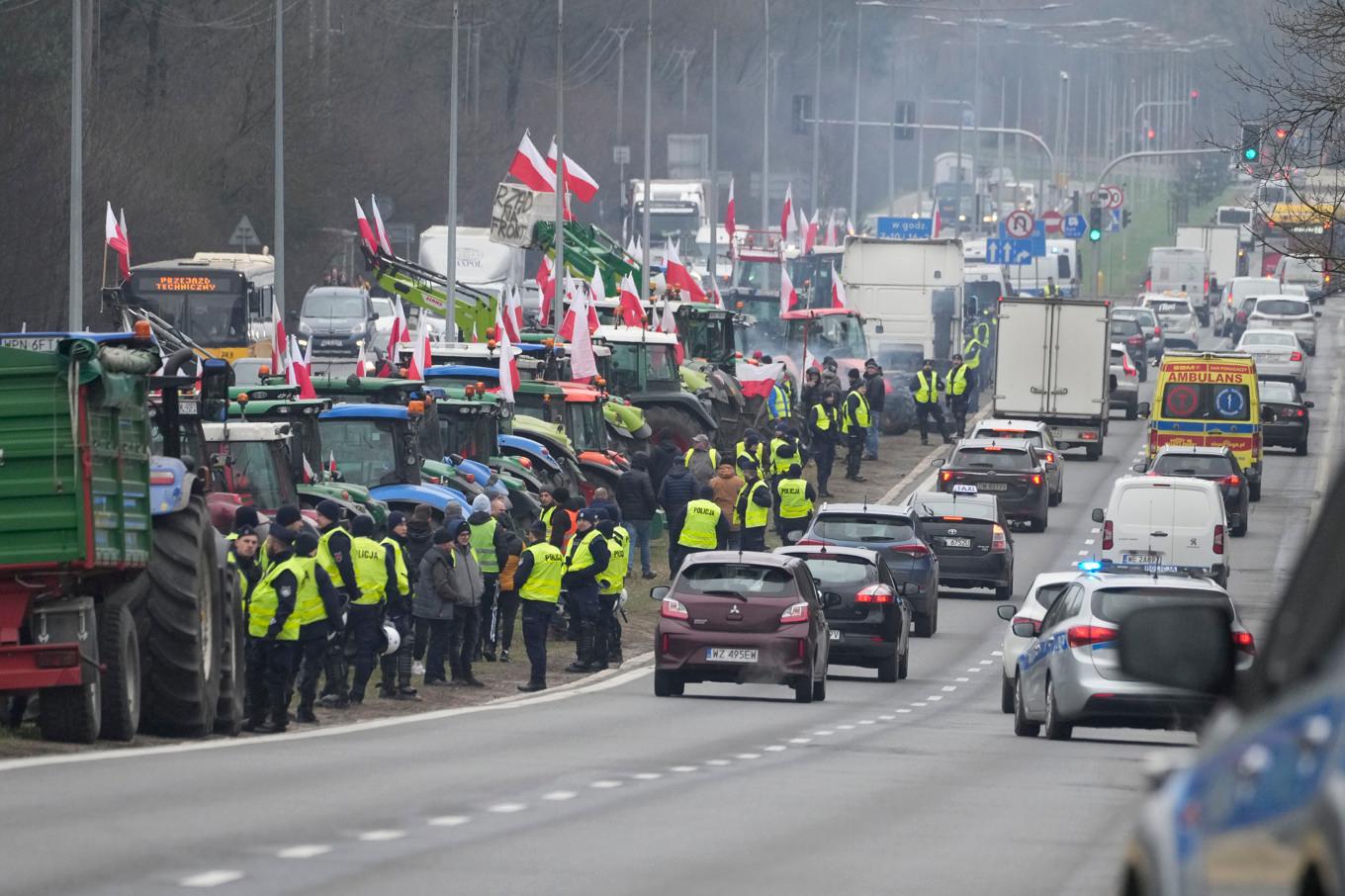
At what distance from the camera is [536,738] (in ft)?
58.0

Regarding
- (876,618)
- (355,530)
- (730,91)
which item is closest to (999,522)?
(876,618)

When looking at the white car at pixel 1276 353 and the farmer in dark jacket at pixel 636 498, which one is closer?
the farmer in dark jacket at pixel 636 498

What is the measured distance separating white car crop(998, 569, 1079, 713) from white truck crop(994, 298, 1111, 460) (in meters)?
25.0

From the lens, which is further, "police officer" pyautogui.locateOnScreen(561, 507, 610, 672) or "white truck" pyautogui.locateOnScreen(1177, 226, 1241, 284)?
"white truck" pyautogui.locateOnScreen(1177, 226, 1241, 284)

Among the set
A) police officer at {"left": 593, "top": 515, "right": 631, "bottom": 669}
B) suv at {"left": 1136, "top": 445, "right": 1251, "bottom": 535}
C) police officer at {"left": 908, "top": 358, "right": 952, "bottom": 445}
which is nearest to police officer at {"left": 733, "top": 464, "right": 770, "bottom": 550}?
police officer at {"left": 593, "top": 515, "right": 631, "bottom": 669}

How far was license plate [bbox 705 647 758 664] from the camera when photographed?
22281mm

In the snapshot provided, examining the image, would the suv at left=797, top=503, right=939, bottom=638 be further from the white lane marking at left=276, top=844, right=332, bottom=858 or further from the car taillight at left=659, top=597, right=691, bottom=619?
the white lane marking at left=276, top=844, right=332, bottom=858

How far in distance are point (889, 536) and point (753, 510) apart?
232cm

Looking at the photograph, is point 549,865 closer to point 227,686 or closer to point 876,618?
point 227,686

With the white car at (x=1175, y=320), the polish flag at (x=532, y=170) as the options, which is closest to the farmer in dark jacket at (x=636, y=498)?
the polish flag at (x=532, y=170)

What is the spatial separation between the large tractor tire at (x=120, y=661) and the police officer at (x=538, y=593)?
726cm

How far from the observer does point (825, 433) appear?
4141cm

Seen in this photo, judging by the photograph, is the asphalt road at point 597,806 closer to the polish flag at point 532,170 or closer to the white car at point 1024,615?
the white car at point 1024,615

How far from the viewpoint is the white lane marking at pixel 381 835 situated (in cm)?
1147
